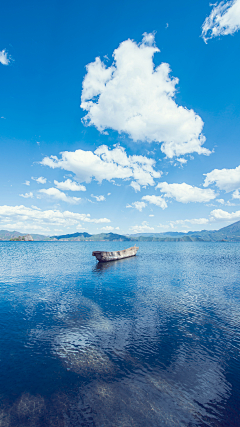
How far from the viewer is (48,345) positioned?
15727 millimetres

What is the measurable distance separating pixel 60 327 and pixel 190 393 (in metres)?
13.2

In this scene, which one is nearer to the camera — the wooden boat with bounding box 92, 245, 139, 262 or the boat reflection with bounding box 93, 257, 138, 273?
the boat reflection with bounding box 93, 257, 138, 273

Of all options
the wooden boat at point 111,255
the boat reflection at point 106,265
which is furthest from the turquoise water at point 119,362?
the wooden boat at point 111,255

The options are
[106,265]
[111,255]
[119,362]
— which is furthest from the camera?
[111,255]

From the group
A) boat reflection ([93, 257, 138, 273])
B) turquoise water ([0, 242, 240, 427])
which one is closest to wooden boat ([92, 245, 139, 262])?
boat reflection ([93, 257, 138, 273])

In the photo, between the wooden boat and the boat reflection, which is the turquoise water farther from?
the wooden boat

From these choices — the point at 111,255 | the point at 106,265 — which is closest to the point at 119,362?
the point at 106,265

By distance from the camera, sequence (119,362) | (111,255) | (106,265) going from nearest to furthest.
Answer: (119,362), (106,265), (111,255)

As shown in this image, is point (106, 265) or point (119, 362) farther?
point (106, 265)

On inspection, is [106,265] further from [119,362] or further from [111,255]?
[119,362]

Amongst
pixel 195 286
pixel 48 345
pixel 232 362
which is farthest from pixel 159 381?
pixel 195 286

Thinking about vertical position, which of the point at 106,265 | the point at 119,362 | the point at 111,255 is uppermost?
the point at 111,255

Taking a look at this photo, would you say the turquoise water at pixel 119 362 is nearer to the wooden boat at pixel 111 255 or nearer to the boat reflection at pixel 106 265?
the boat reflection at pixel 106 265

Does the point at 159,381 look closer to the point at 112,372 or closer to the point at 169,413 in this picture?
the point at 169,413
